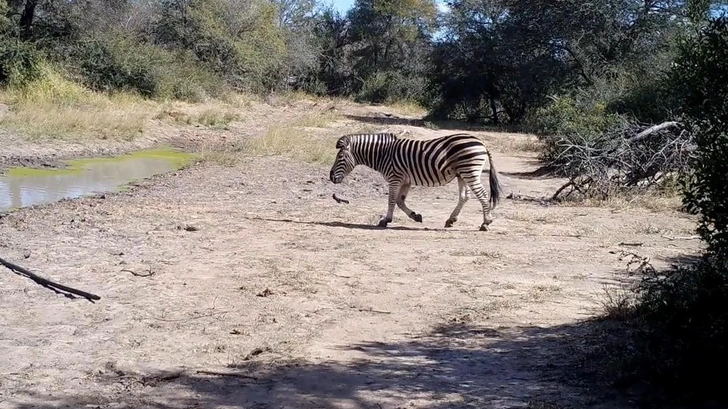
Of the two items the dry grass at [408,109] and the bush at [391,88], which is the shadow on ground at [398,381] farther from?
the bush at [391,88]

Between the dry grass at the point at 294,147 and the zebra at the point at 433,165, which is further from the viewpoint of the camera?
the dry grass at the point at 294,147

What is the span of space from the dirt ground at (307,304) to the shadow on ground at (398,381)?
0.02 metres

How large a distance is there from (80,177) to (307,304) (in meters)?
12.4

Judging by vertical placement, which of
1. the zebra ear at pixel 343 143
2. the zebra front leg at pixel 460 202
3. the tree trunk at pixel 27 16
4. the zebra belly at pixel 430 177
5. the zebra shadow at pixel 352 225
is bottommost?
the zebra shadow at pixel 352 225

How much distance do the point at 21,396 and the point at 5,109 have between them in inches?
865

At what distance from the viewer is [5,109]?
992 inches

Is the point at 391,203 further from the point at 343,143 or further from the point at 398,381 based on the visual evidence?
the point at 398,381

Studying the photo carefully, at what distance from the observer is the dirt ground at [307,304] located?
562 cm

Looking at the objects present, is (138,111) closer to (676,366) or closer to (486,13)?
(486,13)

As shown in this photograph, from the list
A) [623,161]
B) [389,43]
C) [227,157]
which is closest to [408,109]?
[389,43]

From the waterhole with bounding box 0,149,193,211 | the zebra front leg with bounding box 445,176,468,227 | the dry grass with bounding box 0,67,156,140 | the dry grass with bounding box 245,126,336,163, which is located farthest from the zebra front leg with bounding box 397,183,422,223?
the dry grass with bounding box 0,67,156,140

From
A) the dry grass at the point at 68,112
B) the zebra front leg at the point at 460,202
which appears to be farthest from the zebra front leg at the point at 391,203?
the dry grass at the point at 68,112

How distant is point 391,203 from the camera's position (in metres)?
13.0

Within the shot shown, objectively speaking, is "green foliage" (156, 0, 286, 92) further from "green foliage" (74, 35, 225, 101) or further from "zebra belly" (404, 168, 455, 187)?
"zebra belly" (404, 168, 455, 187)
